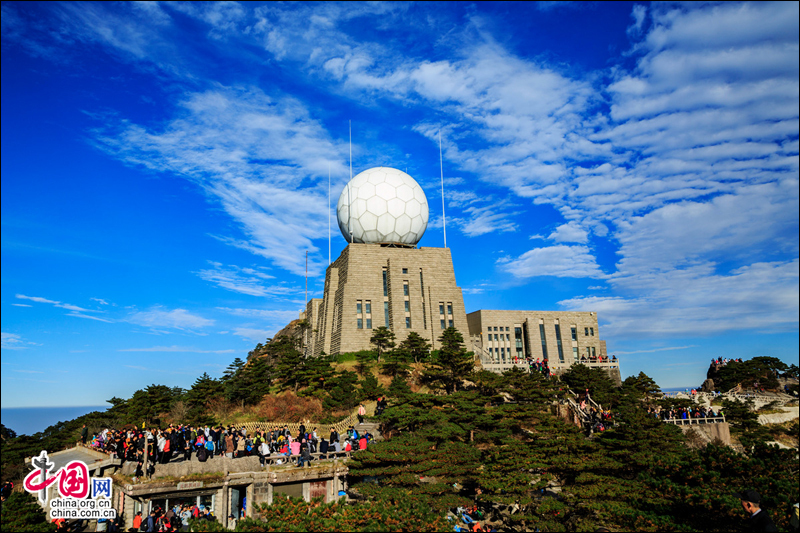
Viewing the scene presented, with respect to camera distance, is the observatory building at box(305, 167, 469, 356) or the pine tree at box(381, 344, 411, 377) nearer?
the pine tree at box(381, 344, 411, 377)

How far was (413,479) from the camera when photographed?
1917 centimetres

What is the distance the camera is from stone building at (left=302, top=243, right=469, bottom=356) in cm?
4694

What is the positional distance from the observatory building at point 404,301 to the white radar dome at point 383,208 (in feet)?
0.35

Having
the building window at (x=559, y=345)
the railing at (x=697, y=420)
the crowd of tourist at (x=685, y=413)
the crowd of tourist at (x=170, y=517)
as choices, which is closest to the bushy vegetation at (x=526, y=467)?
the crowd of tourist at (x=685, y=413)

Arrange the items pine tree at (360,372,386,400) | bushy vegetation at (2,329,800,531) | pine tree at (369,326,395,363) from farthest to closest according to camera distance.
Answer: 1. pine tree at (369,326,395,363)
2. pine tree at (360,372,386,400)
3. bushy vegetation at (2,329,800,531)

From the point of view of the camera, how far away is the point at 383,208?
4984 centimetres

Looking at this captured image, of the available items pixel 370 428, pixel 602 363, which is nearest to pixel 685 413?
pixel 602 363

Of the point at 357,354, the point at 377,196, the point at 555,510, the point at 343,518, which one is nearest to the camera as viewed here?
the point at 343,518

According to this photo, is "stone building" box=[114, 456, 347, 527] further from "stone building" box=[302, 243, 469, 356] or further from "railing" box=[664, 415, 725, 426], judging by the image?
"stone building" box=[302, 243, 469, 356]

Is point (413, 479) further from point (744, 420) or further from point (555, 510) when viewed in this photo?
point (744, 420)

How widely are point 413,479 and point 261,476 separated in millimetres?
6185

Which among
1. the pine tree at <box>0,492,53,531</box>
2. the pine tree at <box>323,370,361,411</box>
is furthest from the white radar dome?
the pine tree at <box>0,492,53,531</box>

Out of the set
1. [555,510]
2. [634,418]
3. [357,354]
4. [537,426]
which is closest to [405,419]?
[537,426]

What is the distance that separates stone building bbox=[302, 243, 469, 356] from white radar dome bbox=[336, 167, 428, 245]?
172 cm
